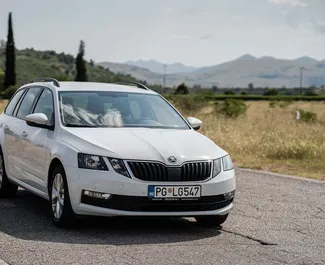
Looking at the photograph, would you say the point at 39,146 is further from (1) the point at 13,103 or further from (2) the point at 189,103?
(2) the point at 189,103

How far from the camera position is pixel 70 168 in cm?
731

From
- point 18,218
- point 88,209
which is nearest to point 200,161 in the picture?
point 88,209

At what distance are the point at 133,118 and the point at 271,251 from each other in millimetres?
2566

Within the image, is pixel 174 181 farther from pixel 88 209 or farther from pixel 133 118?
pixel 133 118

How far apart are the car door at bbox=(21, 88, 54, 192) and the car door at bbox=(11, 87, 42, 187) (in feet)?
0.08

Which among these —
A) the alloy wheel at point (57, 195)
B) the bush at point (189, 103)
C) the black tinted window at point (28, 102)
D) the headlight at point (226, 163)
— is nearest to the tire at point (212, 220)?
the headlight at point (226, 163)

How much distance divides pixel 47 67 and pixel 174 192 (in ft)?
527

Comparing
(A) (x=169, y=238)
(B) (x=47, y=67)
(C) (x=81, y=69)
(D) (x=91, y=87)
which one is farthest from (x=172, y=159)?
(B) (x=47, y=67)

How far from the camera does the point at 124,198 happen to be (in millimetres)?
7090

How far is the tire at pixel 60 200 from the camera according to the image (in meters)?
7.35

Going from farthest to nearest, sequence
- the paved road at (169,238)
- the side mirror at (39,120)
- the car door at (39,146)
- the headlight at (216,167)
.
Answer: the side mirror at (39,120) → the car door at (39,146) → the headlight at (216,167) → the paved road at (169,238)

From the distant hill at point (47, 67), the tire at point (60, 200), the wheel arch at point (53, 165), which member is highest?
the wheel arch at point (53, 165)

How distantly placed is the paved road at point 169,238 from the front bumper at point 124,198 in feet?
0.78

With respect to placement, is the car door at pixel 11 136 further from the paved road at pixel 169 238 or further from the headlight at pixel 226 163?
the headlight at pixel 226 163
